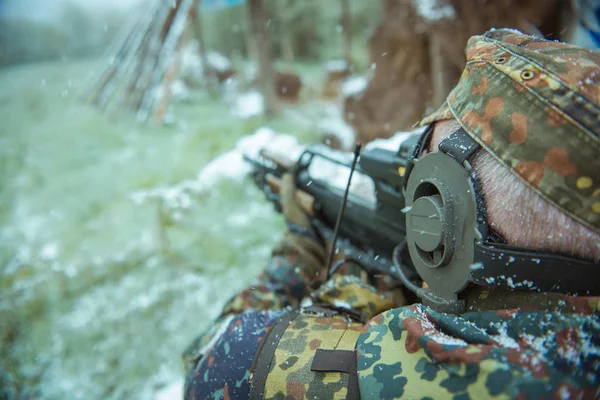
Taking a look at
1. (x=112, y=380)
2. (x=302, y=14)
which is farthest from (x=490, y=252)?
(x=302, y=14)

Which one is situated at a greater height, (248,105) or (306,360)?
(306,360)

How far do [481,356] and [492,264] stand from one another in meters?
0.20

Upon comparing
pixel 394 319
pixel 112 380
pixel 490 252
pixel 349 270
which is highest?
pixel 490 252

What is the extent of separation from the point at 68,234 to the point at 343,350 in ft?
15.3

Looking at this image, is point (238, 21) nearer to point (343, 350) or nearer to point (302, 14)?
point (302, 14)

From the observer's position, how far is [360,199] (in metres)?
1.85

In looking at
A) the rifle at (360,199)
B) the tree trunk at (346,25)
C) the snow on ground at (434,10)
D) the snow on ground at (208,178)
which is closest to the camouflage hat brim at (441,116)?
the rifle at (360,199)

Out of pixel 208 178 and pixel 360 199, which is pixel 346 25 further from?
pixel 360 199

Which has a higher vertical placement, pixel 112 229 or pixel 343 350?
pixel 343 350

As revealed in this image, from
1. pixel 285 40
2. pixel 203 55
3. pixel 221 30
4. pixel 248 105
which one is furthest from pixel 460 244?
pixel 221 30

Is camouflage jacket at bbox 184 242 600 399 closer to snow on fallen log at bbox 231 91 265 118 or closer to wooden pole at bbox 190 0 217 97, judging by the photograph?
snow on fallen log at bbox 231 91 265 118

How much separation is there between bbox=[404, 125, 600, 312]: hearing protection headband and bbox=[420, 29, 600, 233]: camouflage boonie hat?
75 mm

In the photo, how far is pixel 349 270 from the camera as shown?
2004 millimetres

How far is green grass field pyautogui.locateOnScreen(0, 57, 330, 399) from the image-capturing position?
9.36ft
